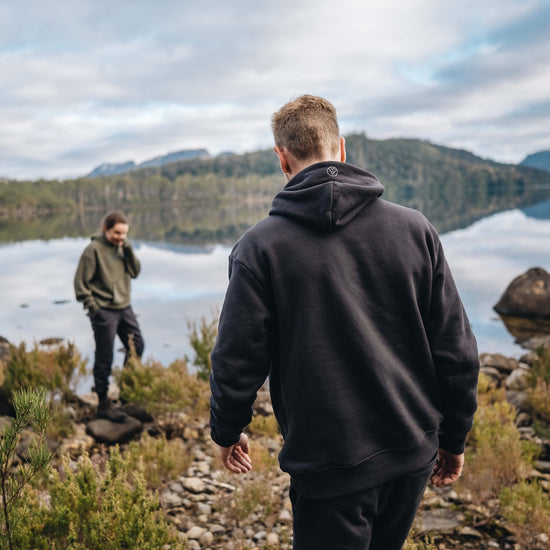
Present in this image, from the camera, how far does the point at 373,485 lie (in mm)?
1888

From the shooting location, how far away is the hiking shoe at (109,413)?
6.45 meters

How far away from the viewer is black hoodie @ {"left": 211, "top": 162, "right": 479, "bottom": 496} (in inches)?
73.5

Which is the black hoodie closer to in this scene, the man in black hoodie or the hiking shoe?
the man in black hoodie

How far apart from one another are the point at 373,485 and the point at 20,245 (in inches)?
1777

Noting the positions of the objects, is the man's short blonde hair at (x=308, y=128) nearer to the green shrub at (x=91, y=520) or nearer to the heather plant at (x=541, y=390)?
the green shrub at (x=91, y=520)

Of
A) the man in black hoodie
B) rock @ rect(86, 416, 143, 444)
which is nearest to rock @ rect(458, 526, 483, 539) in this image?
the man in black hoodie

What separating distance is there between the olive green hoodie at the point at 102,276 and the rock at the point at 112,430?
1414 millimetres

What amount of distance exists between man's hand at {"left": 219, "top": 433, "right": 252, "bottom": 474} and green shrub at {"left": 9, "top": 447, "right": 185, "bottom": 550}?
0.94 metres

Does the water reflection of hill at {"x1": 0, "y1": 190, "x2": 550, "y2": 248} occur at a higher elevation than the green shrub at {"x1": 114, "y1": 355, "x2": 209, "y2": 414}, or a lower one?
higher

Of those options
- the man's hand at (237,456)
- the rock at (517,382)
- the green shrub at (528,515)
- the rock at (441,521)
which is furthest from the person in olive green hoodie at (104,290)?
the rock at (517,382)

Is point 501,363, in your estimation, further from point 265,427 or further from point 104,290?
point 104,290

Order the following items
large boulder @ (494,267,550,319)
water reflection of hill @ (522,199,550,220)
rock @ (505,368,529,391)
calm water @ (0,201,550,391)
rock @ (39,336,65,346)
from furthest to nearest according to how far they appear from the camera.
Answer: water reflection of hill @ (522,199,550,220) → large boulder @ (494,267,550,319) → calm water @ (0,201,550,391) → rock @ (39,336,65,346) → rock @ (505,368,529,391)

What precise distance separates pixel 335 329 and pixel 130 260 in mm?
5662

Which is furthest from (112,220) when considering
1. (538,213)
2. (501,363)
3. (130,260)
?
(538,213)
